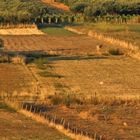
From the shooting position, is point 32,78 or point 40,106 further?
point 32,78

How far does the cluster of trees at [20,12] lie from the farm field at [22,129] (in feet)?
179

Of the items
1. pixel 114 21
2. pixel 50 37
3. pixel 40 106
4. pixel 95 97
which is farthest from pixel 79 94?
pixel 114 21

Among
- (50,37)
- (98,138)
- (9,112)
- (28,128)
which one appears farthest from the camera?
(50,37)

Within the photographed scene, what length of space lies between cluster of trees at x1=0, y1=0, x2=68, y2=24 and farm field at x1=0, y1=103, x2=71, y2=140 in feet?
179

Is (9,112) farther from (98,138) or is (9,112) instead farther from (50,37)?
(50,37)

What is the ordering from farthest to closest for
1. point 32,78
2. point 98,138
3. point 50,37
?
point 50,37, point 32,78, point 98,138

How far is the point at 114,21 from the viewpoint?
76875 mm

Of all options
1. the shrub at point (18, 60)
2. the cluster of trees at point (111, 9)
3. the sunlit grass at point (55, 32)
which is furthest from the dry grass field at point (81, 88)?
the cluster of trees at point (111, 9)

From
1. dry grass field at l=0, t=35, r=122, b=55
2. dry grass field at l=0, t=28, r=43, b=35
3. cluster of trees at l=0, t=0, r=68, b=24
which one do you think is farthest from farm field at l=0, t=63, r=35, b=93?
cluster of trees at l=0, t=0, r=68, b=24

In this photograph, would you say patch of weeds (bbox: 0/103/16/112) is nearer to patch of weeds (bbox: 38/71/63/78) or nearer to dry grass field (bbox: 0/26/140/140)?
dry grass field (bbox: 0/26/140/140)

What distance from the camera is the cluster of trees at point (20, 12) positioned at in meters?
73.9

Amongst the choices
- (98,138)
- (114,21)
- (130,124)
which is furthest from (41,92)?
(114,21)

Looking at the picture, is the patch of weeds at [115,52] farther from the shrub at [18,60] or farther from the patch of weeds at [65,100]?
the patch of weeds at [65,100]

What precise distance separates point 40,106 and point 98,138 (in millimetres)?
5498
